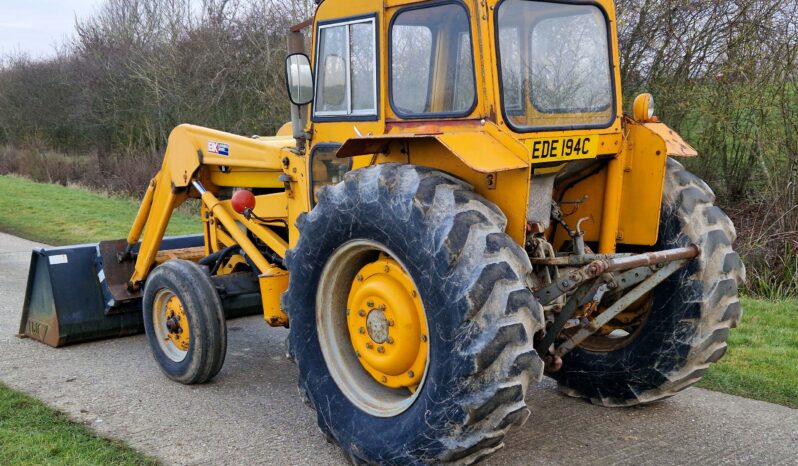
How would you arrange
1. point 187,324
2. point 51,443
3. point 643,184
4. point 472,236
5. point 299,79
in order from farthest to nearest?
point 187,324
point 299,79
point 643,184
point 51,443
point 472,236

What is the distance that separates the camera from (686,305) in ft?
15.3

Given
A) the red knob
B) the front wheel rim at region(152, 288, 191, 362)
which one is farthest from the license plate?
the front wheel rim at region(152, 288, 191, 362)

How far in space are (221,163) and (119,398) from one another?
5.97 feet

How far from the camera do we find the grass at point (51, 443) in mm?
4387

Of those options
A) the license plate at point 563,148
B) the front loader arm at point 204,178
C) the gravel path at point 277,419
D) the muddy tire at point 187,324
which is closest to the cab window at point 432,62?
the license plate at point 563,148

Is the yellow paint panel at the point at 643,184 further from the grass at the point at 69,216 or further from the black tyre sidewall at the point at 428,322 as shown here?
the grass at the point at 69,216

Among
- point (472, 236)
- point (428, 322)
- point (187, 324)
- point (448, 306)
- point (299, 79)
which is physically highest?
point (299, 79)

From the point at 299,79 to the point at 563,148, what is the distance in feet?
5.33

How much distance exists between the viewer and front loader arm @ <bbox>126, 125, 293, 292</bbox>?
227 inches

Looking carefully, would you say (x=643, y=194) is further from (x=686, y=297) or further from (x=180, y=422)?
(x=180, y=422)

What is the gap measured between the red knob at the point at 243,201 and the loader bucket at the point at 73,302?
5.35 feet

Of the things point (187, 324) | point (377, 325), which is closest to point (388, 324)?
point (377, 325)

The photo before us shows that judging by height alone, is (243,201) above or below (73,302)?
above

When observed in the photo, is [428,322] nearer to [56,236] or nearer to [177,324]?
[177,324]
